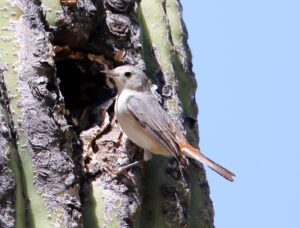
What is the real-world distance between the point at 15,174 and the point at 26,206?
0.17 m

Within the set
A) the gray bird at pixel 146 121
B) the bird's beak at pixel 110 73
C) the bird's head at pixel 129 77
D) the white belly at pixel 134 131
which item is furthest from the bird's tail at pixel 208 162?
the bird's beak at pixel 110 73

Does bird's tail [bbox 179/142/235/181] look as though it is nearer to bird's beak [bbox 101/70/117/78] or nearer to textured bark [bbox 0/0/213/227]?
textured bark [bbox 0/0/213/227]

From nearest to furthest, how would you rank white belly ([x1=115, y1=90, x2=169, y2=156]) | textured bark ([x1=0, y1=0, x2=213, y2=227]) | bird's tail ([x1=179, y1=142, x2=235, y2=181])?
textured bark ([x1=0, y1=0, x2=213, y2=227]) → white belly ([x1=115, y1=90, x2=169, y2=156]) → bird's tail ([x1=179, y1=142, x2=235, y2=181])

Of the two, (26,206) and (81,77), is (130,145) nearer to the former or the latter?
(81,77)

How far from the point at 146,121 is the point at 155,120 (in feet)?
0.52

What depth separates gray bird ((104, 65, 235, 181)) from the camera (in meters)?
5.10

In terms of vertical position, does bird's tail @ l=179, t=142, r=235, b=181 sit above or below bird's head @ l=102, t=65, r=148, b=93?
below

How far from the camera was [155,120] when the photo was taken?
5344mm

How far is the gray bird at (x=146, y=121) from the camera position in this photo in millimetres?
5102

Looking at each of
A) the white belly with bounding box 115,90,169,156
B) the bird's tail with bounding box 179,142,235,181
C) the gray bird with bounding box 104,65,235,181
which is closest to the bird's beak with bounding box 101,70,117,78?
the gray bird with bounding box 104,65,235,181

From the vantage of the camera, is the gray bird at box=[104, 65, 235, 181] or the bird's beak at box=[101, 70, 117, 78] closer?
the gray bird at box=[104, 65, 235, 181]

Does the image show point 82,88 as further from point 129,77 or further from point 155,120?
point 155,120

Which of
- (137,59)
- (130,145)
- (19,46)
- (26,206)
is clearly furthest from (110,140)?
(26,206)

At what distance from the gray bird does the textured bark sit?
6 cm
